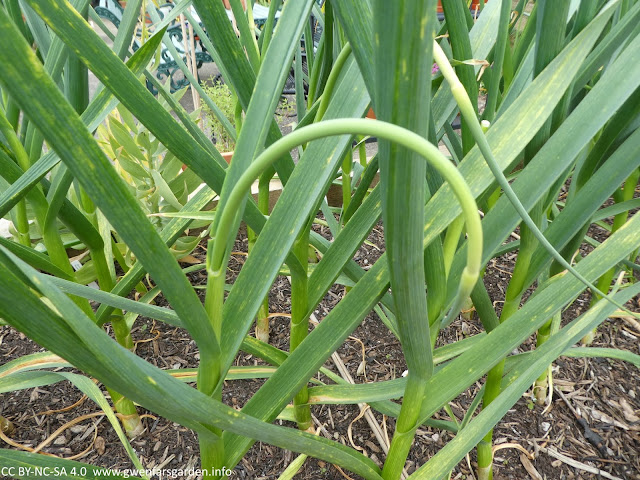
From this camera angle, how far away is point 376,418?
726mm

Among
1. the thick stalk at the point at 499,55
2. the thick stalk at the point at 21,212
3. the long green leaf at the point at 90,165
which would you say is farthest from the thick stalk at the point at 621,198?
the thick stalk at the point at 21,212

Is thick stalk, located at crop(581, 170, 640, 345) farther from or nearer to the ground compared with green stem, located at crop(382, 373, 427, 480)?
nearer to the ground

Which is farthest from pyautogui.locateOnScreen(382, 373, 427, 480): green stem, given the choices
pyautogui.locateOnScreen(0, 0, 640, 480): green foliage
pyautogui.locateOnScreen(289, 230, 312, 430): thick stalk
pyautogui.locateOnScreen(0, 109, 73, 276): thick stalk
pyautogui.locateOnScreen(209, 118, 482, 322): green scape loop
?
pyautogui.locateOnScreen(0, 109, 73, 276): thick stalk

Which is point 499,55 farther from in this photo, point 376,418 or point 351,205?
point 376,418

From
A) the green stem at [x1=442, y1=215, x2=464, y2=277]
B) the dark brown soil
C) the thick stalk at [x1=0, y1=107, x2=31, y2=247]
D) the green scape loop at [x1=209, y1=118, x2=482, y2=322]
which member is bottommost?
the dark brown soil

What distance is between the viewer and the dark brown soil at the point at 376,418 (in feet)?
2.20

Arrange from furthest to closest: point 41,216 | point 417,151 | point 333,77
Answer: point 41,216, point 333,77, point 417,151

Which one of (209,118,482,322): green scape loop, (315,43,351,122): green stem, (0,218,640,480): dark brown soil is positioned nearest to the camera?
(209,118,482,322): green scape loop

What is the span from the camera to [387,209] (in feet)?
0.77

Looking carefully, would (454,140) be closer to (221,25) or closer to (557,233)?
(557,233)

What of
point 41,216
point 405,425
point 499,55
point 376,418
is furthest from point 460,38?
point 376,418

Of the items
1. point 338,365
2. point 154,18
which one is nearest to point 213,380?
point 338,365

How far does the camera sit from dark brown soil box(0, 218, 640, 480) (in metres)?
0.67

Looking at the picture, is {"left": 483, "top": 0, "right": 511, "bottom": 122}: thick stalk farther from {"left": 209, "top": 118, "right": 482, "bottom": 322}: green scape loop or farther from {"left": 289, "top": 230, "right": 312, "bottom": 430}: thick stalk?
{"left": 209, "top": 118, "right": 482, "bottom": 322}: green scape loop
